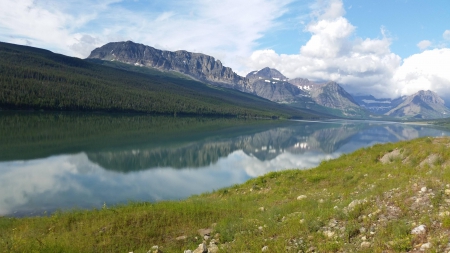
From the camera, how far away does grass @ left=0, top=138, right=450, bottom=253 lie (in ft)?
26.7

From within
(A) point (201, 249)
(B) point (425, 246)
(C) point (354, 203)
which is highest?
(B) point (425, 246)

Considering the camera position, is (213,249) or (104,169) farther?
(104,169)

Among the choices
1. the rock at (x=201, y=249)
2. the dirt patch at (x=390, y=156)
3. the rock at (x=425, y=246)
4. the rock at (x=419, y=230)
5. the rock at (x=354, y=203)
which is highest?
the dirt patch at (x=390, y=156)

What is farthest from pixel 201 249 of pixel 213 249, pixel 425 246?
pixel 425 246

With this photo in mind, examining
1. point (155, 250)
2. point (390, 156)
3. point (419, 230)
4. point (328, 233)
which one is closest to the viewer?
point (419, 230)

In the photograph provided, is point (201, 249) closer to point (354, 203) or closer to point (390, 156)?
point (354, 203)

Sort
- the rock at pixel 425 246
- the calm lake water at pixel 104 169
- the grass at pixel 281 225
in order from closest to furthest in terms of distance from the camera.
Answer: the rock at pixel 425 246 → the grass at pixel 281 225 → the calm lake water at pixel 104 169

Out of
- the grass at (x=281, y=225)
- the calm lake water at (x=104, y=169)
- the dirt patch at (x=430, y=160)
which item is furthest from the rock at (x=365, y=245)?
the calm lake water at (x=104, y=169)

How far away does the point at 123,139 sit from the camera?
76.7 meters

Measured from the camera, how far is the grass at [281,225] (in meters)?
8.14

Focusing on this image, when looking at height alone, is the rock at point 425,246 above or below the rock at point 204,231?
above

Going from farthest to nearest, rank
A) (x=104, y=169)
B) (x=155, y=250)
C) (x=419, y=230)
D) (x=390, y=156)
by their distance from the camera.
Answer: (x=104, y=169), (x=390, y=156), (x=155, y=250), (x=419, y=230)

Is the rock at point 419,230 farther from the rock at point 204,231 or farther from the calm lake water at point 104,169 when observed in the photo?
the calm lake water at point 104,169

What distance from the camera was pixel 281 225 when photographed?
10.6 meters
